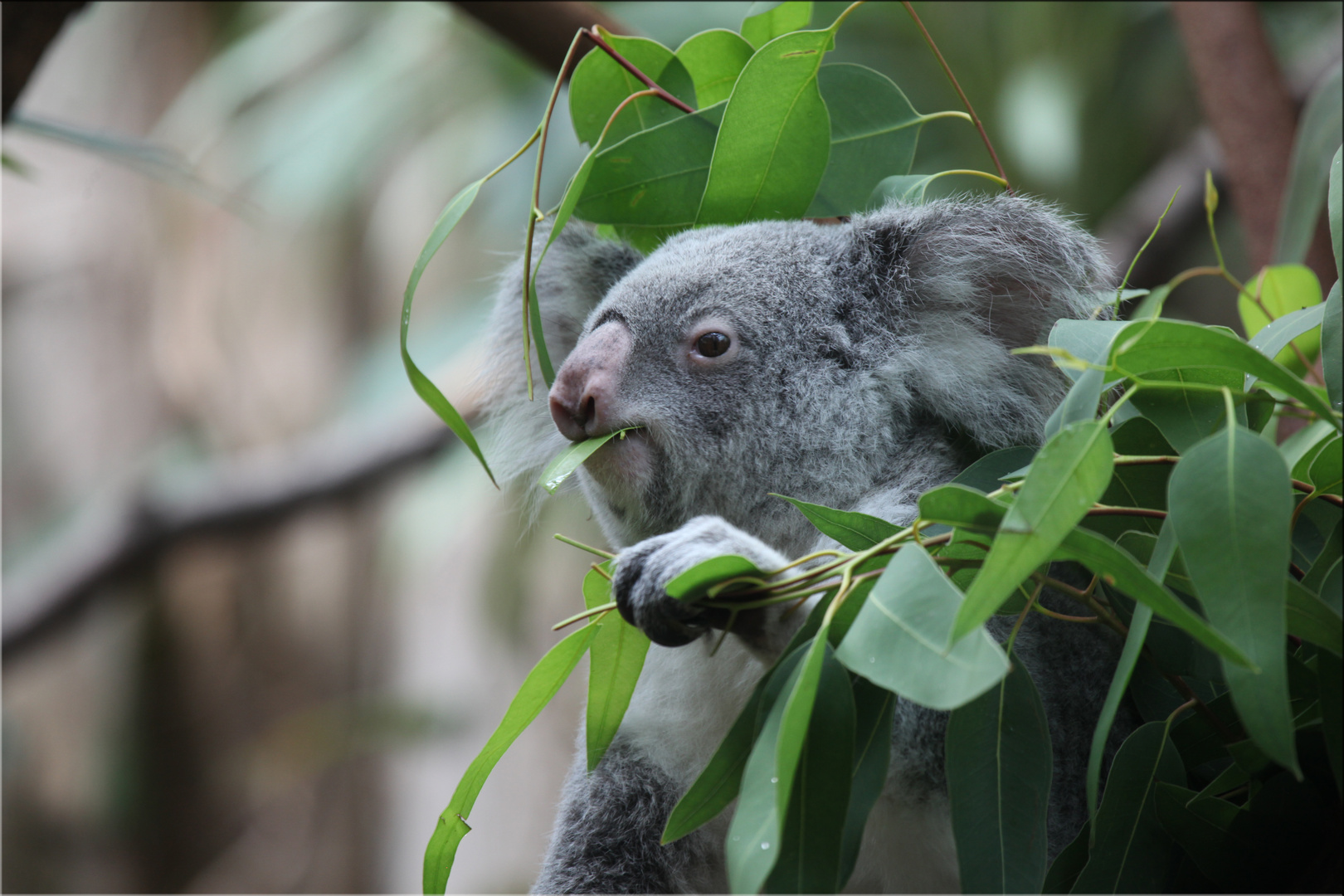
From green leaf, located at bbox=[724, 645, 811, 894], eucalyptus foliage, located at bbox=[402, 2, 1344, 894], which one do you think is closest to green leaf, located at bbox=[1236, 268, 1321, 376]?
eucalyptus foliage, located at bbox=[402, 2, 1344, 894]

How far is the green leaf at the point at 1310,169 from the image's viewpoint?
1864 millimetres

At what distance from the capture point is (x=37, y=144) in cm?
525

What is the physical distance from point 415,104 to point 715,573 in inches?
196

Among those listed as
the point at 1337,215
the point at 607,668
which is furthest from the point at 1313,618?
the point at 607,668

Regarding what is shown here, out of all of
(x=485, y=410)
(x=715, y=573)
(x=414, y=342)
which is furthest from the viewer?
(x=414, y=342)

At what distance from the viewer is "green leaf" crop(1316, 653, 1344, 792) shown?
0.77 meters

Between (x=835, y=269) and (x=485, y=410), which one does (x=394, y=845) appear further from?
(x=835, y=269)

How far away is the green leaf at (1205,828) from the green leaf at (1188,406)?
309 millimetres

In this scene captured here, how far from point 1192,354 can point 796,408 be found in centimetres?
62

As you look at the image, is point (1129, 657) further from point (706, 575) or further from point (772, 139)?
point (772, 139)

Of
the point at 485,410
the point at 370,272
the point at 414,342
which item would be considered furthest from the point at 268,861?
the point at 485,410

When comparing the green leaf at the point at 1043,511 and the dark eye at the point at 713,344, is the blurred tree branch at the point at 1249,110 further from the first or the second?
the green leaf at the point at 1043,511

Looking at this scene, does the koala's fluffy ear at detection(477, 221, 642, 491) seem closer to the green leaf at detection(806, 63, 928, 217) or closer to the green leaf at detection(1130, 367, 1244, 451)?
the green leaf at detection(806, 63, 928, 217)

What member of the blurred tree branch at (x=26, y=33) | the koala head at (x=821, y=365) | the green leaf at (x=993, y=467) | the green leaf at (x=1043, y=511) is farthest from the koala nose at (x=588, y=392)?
the blurred tree branch at (x=26, y=33)
